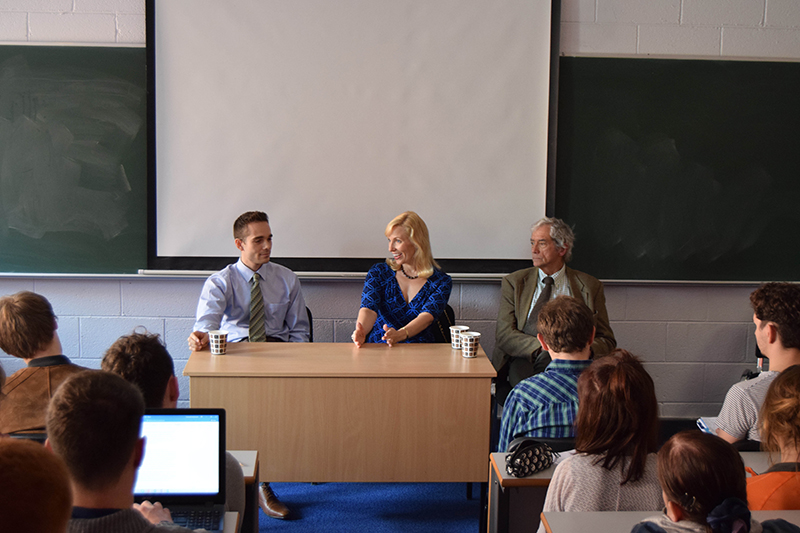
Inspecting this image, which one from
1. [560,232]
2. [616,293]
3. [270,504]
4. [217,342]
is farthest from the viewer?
[616,293]

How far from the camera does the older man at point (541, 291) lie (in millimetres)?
3109

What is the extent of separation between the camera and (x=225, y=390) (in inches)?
87.8

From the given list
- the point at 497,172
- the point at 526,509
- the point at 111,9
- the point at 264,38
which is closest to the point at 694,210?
the point at 497,172

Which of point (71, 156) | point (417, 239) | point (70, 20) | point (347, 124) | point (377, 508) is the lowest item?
point (377, 508)

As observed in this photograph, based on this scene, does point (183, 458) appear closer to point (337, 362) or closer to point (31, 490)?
point (31, 490)

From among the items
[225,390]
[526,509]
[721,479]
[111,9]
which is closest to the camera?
[721,479]

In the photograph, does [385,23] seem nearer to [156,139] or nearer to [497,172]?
[497,172]

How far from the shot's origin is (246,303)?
3.04m

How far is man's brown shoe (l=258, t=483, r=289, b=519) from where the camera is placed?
8.29ft

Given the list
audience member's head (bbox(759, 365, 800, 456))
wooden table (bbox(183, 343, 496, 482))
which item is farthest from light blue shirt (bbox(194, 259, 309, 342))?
audience member's head (bbox(759, 365, 800, 456))

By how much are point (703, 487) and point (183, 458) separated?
1046mm

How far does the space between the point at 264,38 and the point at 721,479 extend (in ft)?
10.1

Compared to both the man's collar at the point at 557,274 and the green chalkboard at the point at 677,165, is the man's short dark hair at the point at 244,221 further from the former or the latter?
the green chalkboard at the point at 677,165

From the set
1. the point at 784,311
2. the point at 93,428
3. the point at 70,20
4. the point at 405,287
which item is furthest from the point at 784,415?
the point at 70,20
